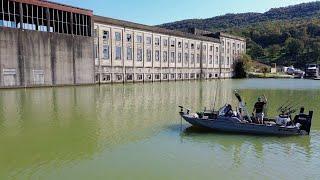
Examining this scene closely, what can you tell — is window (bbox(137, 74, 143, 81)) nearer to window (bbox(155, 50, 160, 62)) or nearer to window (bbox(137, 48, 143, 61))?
window (bbox(137, 48, 143, 61))

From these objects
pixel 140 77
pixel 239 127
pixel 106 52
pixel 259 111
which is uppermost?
pixel 106 52

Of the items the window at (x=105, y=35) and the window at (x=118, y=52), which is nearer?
the window at (x=105, y=35)

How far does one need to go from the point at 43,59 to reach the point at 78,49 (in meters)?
7.24

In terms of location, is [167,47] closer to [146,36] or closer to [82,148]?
[146,36]

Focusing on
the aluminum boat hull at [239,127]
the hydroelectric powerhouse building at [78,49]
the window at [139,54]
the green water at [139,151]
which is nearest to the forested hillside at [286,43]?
the hydroelectric powerhouse building at [78,49]

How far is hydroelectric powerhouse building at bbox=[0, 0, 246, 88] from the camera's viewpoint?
50906 mm

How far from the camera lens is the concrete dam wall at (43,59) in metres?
49.8

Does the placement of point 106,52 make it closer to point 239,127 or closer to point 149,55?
point 149,55

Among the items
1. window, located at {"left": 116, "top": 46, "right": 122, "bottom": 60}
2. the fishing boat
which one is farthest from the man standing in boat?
window, located at {"left": 116, "top": 46, "right": 122, "bottom": 60}

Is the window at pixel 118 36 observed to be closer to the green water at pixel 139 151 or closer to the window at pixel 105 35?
the window at pixel 105 35

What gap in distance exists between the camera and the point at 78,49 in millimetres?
60219

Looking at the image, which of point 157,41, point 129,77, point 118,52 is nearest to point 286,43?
point 157,41

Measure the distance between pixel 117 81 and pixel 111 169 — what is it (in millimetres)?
56599

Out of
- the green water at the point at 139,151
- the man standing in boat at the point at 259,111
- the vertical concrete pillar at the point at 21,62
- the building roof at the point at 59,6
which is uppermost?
the building roof at the point at 59,6
